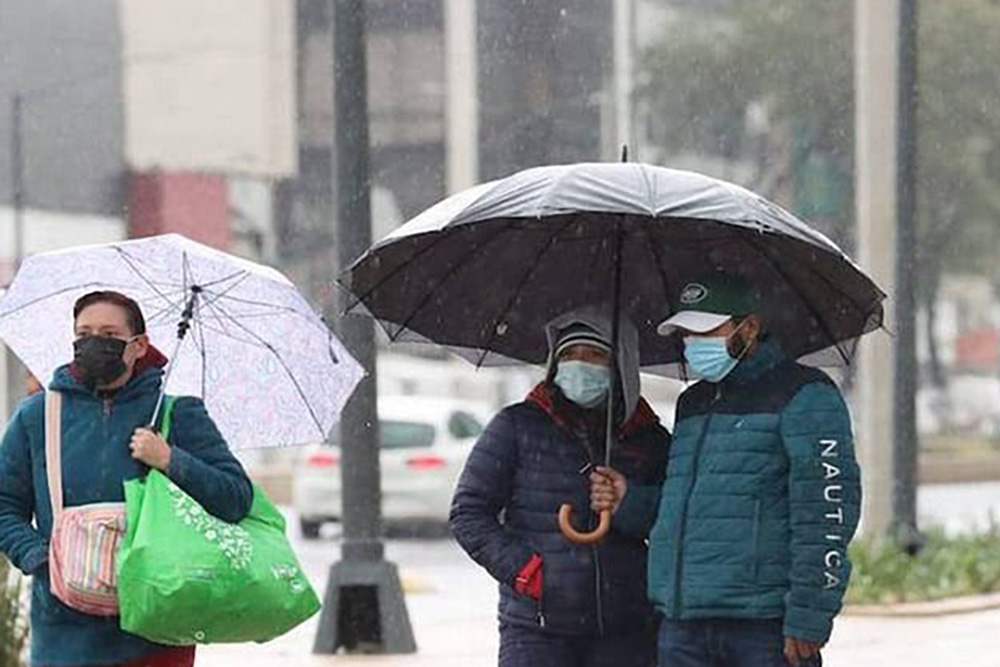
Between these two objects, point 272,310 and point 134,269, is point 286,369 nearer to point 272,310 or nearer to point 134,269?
point 272,310

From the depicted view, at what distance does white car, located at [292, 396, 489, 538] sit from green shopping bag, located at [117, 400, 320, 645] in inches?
763

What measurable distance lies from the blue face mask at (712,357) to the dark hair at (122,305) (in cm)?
144

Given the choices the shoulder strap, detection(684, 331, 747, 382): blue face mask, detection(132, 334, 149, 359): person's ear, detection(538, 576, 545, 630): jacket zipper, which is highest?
detection(132, 334, 149, 359): person's ear

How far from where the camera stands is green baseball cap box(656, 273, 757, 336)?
22.0ft

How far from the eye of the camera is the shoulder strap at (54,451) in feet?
21.3

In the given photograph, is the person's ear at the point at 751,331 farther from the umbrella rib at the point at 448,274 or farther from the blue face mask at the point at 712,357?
the umbrella rib at the point at 448,274

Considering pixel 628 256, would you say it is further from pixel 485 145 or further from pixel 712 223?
pixel 485 145

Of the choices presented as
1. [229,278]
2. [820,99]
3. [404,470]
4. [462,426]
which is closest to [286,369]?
[229,278]

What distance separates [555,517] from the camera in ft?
22.5

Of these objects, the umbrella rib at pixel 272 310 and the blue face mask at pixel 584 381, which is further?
the umbrella rib at pixel 272 310

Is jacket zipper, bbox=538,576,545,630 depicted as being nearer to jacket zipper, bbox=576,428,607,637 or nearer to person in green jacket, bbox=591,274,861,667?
A: jacket zipper, bbox=576,428,607,637

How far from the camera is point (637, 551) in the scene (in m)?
6.93

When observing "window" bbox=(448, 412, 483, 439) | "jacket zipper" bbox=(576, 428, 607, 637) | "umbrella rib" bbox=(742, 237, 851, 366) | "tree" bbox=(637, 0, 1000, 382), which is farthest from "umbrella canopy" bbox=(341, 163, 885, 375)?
"tree" bbox=(637, 0, 1000, 382)

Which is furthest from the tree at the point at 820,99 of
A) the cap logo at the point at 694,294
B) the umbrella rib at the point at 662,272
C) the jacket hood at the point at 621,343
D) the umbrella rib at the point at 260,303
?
the cap logo at the point at 694,294
